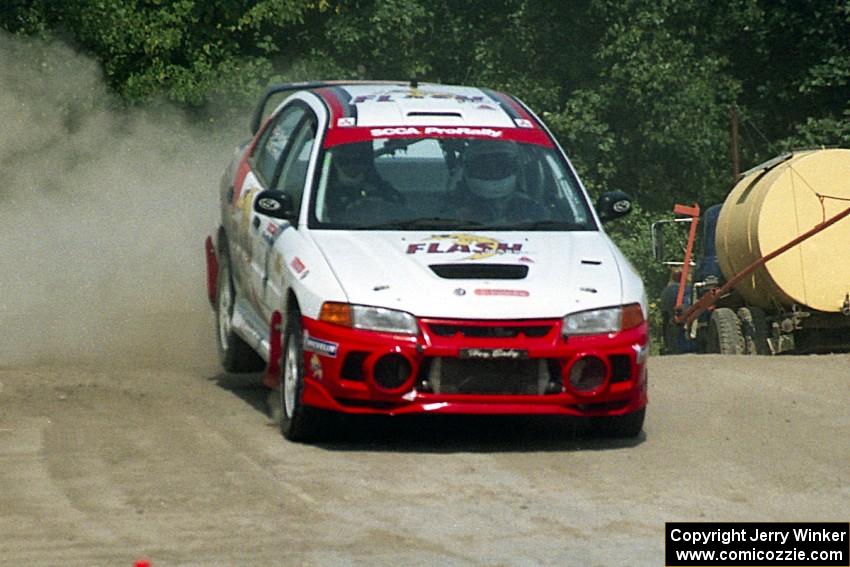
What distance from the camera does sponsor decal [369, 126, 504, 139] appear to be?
35.9 feet

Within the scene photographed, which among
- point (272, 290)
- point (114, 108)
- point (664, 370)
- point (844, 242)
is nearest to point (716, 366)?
point (664, 370)

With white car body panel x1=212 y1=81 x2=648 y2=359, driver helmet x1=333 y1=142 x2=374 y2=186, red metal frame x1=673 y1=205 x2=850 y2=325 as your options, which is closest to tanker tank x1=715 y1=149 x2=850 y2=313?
red metal frame x1=673 y1=205 x2=850 y2=325

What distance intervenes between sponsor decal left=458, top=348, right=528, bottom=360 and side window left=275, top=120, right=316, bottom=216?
1.66 m

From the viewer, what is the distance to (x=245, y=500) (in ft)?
26.9

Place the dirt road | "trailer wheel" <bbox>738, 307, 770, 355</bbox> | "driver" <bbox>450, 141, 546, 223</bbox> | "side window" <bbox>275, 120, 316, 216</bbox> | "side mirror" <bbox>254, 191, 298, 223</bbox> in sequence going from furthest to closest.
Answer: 1. "trailer wheel" <bbox>738, 307, 770, 355</bbox>
2. "side window" <bbox>275, 120, 316, 216</bbox>
3. "driver" <bbox>450, 141, 546, 223</bbox>
4. "side mirror" <bbox>254, 191, 298, 223</bbox>
5. the dirt road

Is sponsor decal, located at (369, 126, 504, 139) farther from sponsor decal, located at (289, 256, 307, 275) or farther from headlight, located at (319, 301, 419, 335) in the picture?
headlight, located at (319, 301, 419, 335)

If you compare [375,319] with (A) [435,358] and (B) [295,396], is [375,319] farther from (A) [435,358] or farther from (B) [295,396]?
(B) [295,396]

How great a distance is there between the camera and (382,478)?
8.84m

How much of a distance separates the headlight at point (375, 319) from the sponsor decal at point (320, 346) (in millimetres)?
113

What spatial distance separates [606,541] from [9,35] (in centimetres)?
2121

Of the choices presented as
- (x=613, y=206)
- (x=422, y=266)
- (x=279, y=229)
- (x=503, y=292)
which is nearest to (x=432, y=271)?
(x=422, y=266)

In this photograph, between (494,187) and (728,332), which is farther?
(728,332)

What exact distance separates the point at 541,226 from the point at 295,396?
5.52ft

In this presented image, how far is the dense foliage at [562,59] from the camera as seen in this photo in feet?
92.6
